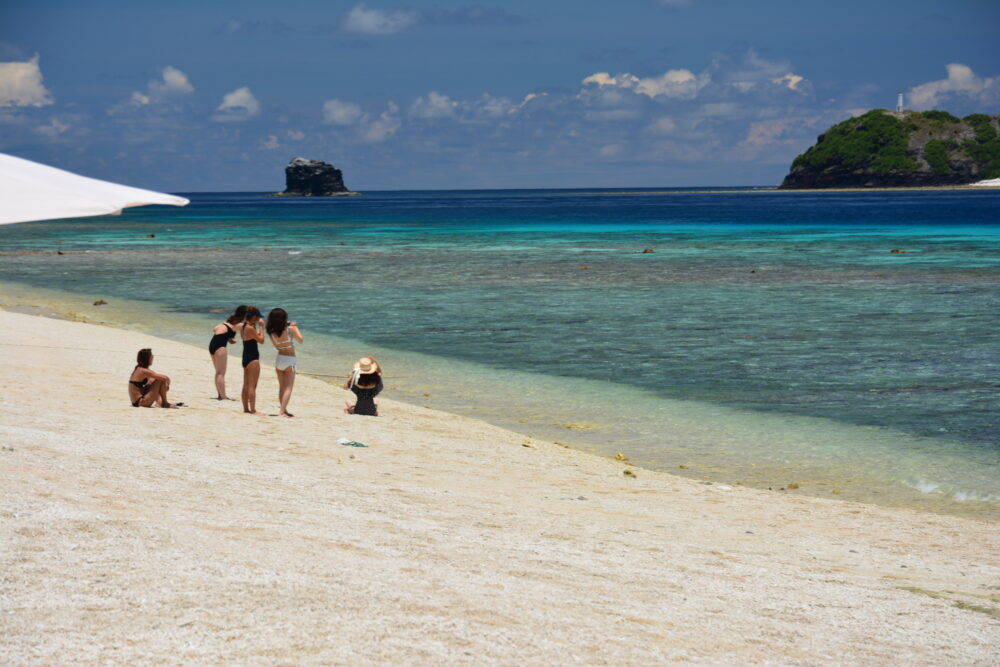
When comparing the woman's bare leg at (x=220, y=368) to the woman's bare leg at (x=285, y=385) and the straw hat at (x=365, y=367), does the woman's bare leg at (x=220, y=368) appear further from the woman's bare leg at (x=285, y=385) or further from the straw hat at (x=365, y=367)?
the straw hat at (x=365, y=367)

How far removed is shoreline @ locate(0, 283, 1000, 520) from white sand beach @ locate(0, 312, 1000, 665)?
0.88m

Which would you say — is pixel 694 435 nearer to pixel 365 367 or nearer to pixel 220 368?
pixel 365 367

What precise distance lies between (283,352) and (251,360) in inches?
17.9

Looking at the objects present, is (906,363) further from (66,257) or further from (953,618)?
(66,257)

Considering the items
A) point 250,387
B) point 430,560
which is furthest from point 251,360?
point 430,560

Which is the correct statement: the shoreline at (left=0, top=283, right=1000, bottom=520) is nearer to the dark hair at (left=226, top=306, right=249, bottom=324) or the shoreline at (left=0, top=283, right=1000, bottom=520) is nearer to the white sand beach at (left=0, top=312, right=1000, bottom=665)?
the white sand beach at (left=0, top=312, right=1000, bottom=665)

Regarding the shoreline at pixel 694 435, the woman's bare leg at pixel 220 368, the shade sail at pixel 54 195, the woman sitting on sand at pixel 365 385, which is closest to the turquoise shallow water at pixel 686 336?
the shoreline at pixel 694 435

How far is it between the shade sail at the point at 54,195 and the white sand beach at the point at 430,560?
2221mm

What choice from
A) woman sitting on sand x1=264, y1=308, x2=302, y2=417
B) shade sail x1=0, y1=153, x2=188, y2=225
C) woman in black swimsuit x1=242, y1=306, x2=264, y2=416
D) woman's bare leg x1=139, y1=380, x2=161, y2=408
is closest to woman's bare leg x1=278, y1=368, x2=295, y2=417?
woman sitting on sand x1=264, y1=308, x2=302, y2=417

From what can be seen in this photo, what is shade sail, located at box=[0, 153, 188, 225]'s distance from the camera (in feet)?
38.3

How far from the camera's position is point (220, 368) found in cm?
1431

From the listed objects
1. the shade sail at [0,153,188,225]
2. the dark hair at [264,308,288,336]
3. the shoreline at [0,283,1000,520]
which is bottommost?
the shoreline at [0,283,1000,520]

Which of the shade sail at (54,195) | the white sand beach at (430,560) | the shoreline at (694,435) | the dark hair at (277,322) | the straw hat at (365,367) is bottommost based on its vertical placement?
the shoreline at (694,435)

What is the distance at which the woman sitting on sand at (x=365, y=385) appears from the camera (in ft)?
45.8
